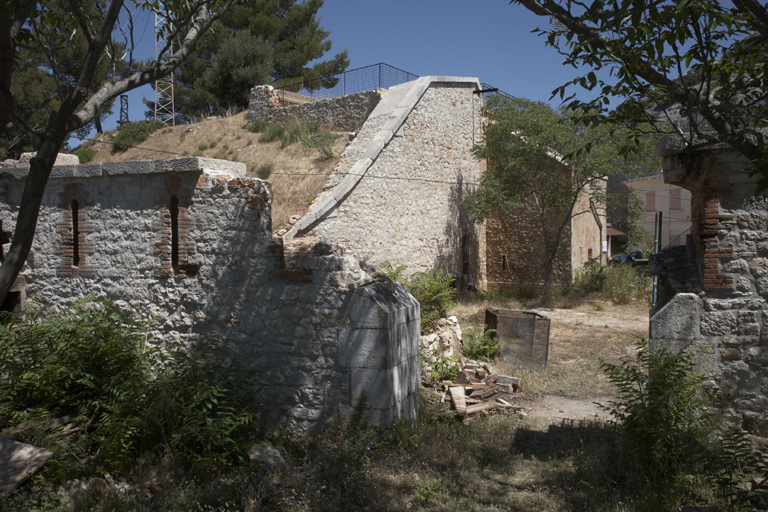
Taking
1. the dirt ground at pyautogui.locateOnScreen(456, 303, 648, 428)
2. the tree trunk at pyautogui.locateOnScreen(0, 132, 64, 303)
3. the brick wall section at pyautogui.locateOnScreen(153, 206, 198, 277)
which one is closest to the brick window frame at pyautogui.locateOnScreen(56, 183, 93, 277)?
the brick wall section at pyautogui.locateOnScreen(153, 206, 198, 277)

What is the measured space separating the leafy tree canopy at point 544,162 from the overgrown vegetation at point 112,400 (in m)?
12.4

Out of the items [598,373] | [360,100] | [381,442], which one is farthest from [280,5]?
[381,442]

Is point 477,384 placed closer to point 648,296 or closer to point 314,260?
point 314,260

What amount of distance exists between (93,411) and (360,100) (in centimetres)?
1607

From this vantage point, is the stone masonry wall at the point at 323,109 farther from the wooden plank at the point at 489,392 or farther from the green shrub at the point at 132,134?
the wooden plank at the point at 489,392

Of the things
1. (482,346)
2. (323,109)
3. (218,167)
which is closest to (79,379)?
(218,167)

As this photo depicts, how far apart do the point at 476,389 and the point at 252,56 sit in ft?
80.0

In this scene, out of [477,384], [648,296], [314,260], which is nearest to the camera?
[314,260]

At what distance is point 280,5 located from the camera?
1180 inches

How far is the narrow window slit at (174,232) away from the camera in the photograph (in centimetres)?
649

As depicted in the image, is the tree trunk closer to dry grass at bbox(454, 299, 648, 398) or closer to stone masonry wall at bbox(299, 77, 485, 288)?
dry grass at bbox(454, 299, 648, 398)

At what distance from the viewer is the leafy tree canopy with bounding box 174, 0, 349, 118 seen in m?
27.3

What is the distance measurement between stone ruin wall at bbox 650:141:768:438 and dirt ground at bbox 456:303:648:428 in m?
0.97

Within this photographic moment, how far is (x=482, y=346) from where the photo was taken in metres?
9.75
